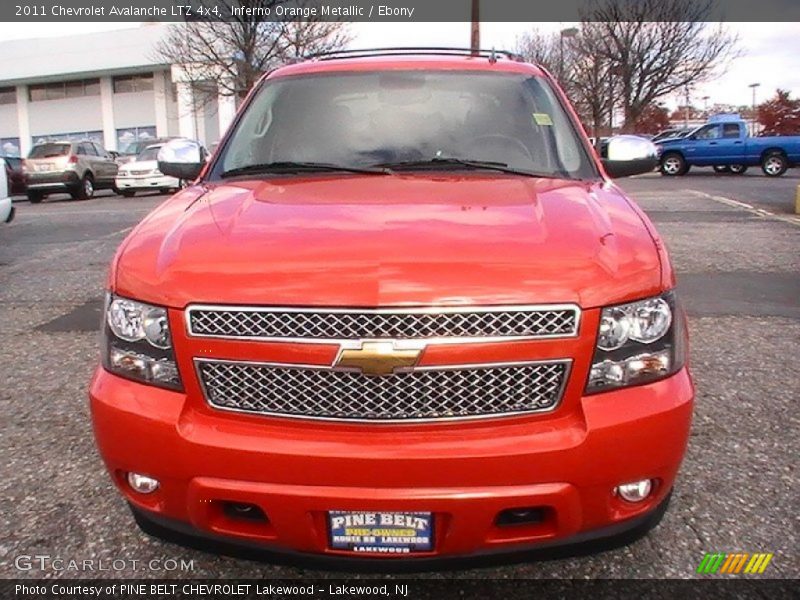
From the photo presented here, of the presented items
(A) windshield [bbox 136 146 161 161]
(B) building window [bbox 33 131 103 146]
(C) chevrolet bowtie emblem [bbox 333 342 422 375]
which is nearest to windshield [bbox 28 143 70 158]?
(A) windshield [bbox 136 146 161 161]

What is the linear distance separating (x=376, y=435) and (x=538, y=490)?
17.5 inches

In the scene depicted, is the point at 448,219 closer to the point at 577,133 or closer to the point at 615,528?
the point at 615,528

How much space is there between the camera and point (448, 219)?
7.60 ft

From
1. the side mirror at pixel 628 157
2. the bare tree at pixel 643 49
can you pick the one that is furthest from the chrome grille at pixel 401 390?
the bare tree at pixel 643 49

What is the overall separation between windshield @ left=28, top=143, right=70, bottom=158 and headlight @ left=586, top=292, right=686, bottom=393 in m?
21.2

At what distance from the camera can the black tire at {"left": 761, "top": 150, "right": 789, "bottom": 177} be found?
23375 millimetres

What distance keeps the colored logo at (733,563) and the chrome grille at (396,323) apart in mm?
1092

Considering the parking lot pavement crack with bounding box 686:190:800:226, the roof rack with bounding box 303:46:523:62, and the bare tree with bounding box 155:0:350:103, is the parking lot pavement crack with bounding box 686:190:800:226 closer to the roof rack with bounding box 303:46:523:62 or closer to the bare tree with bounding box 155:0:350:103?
the roof rack with bounding box 303:46:523:62

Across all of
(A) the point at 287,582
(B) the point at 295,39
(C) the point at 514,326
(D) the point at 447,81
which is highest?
(B) the point at 295,39

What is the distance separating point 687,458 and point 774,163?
23.5m

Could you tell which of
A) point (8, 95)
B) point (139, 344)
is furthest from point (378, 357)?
point (8, 95)

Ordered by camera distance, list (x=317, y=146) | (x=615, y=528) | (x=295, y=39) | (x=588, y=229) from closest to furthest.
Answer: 1. (x=615, y=528)
2. (x=588, y=229)
3. (x=317, y=146)
4. (x=295, y=39)

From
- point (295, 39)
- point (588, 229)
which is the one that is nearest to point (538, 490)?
point (588, 229)

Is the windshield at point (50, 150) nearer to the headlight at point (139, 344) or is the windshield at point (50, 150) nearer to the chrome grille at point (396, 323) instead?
the headlight at point (139, 344)
